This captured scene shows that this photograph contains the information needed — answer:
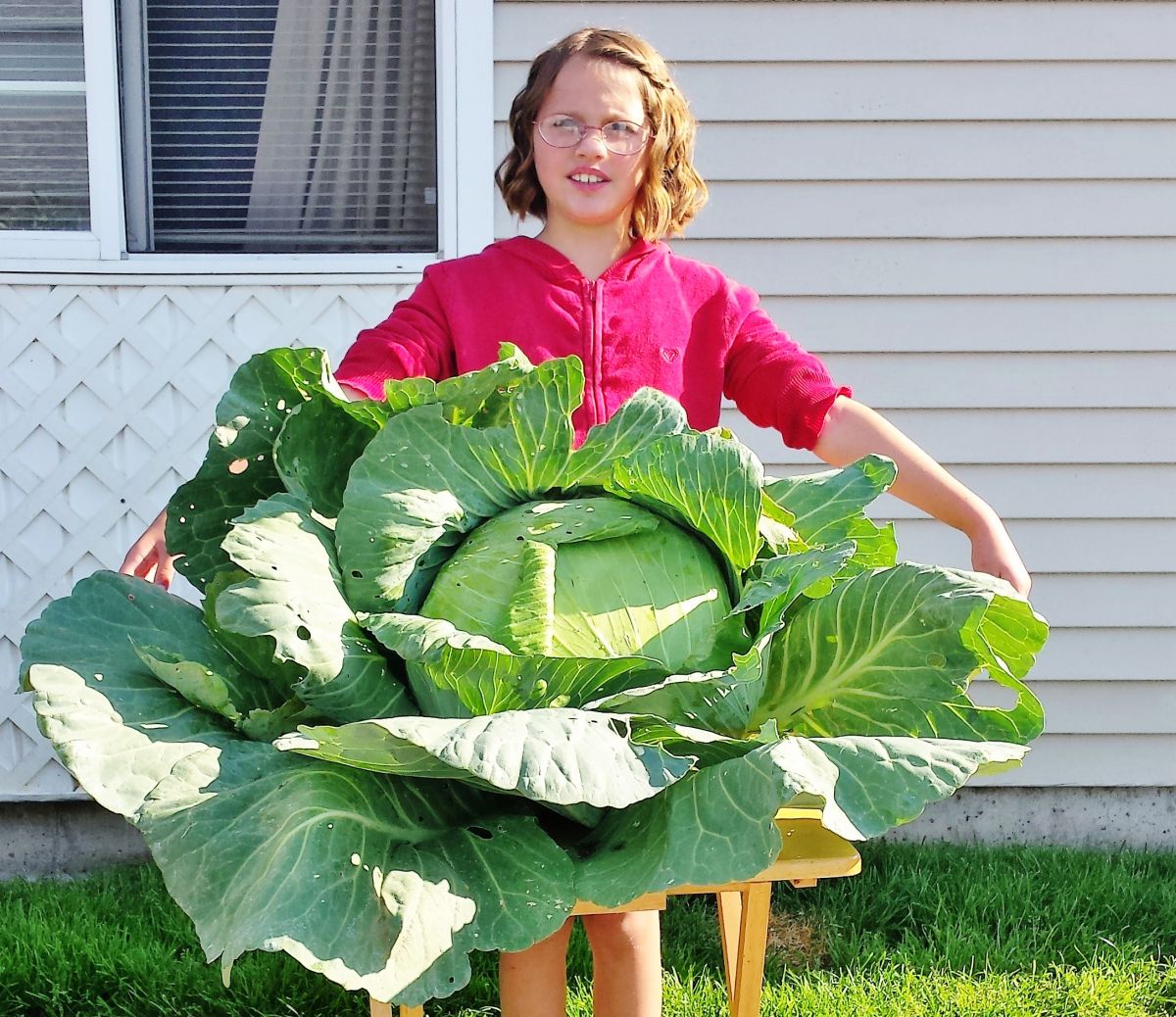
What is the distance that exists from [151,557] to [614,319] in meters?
0.86

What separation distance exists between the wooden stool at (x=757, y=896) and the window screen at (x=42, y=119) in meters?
2.41

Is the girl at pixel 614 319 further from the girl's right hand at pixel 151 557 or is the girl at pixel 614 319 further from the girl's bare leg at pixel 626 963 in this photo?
the girl's right hand at pixel 151 557

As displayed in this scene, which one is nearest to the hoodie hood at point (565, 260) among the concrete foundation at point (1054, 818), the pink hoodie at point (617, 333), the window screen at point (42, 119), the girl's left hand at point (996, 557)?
the pink hoodie at point (617, 333)

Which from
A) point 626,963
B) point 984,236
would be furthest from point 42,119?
point 626,963

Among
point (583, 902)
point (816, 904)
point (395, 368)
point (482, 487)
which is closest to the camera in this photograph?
point (583, 902)

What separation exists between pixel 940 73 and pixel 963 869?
219 centimetres

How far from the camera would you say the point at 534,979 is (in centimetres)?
182

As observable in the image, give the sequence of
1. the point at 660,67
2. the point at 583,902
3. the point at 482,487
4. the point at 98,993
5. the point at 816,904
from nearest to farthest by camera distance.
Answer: the point at 583,902, the point at 482,487, the point at 660,67, the point at 98,993, the point at 816,904

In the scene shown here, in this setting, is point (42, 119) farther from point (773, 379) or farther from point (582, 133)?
point (773, 379)

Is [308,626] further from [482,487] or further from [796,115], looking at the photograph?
[796,115]

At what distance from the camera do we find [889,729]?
4.78 ft

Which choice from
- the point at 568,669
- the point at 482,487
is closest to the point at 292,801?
the point at 568,669

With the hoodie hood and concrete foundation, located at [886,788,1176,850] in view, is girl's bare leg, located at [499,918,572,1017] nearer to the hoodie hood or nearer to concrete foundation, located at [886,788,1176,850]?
the hoodie hood

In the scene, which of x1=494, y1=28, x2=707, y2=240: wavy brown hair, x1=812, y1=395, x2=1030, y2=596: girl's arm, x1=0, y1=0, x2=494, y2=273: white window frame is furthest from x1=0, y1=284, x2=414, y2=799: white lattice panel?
x1=812, y1=395, x2=1030, y2=596: girl's arm
